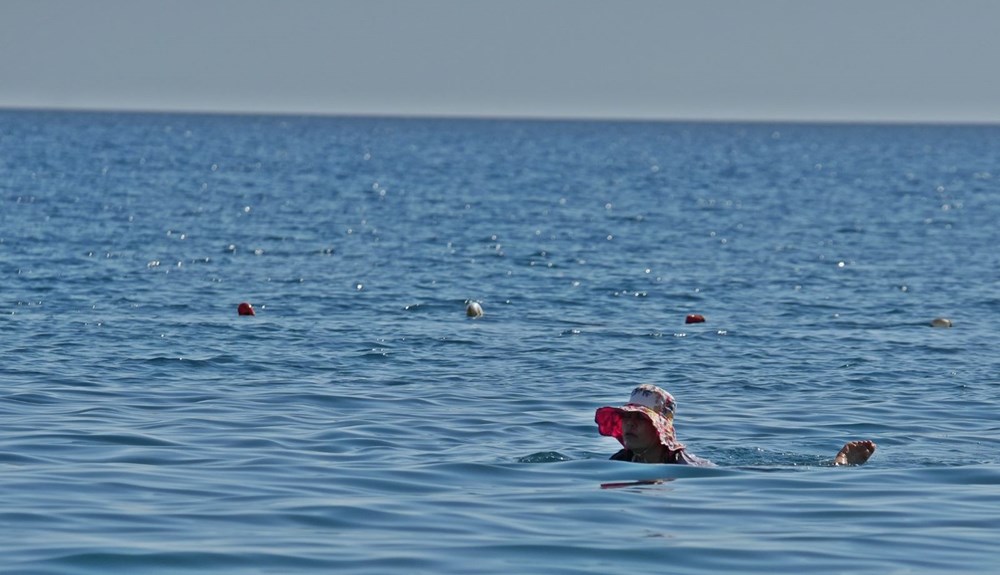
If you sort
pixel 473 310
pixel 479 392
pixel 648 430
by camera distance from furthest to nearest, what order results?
1. pixel 473 310
2. pixel 479 392
3. pixel 648 430

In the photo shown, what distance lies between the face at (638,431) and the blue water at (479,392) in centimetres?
23

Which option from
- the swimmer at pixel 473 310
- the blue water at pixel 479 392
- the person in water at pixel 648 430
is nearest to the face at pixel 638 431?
the person in water at pixel 648 430

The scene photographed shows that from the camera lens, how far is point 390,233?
53.8 m

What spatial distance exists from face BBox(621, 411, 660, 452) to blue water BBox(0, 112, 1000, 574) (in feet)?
0.77

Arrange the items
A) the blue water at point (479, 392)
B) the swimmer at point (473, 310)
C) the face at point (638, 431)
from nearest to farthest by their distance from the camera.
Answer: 1. the blue water at point (479, 392)
2. the face at point (638, 431)
3. the swimmer at point (473, 310)

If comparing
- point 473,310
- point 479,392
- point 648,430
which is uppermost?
point 473,310

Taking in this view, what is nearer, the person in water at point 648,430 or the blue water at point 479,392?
the blue water at point 479,392

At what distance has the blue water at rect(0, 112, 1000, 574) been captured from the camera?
13539 mm

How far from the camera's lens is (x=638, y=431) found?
54.7ft

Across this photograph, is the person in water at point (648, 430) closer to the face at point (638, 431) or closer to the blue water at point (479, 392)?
the face at point (638, 431)

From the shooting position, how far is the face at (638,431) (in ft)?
54.4

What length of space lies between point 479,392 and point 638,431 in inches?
249

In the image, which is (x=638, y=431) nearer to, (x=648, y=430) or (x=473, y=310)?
(x=648, y=430)

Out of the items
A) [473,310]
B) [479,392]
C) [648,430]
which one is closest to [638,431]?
[648,430]
